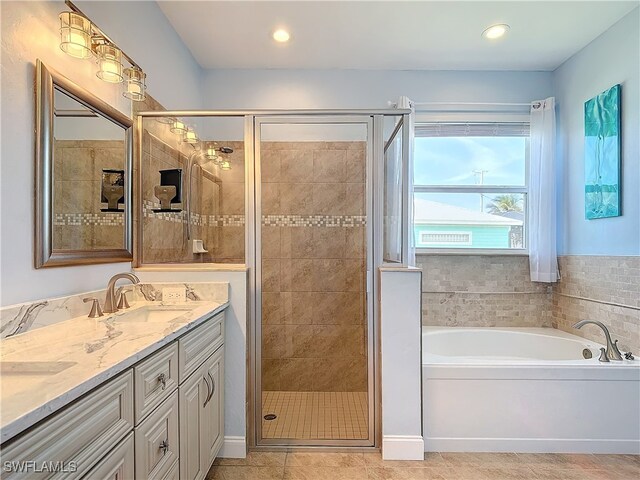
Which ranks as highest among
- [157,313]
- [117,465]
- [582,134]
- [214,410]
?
[582,134]

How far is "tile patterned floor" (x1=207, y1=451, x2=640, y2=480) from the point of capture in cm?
198

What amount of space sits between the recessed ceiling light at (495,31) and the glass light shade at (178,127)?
227 centimetres

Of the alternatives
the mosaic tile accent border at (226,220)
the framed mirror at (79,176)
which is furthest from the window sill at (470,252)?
the framed mirror at (79,176)

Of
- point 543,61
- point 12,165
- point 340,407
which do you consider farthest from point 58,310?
point 543,61

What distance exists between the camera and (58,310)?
4.91 feet

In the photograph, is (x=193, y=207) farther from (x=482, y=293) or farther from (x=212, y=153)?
(x=482, y=293)

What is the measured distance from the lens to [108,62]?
164 centimetres

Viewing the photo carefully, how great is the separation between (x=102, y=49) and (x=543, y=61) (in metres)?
3.30

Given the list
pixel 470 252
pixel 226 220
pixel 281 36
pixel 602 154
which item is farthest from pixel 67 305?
pixel 602 154

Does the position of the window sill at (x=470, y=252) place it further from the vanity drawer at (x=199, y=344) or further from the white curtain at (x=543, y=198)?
the vanity drawer at (x=199, y=344)

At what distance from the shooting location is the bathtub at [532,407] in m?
2.21

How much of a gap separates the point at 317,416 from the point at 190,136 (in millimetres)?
2060

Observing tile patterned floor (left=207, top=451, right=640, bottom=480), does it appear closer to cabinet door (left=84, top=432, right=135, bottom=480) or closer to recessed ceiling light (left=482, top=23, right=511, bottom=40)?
cabinet door (left=84, top=432, right=135, bottom=480)

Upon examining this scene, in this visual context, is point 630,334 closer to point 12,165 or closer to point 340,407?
point 340,407
